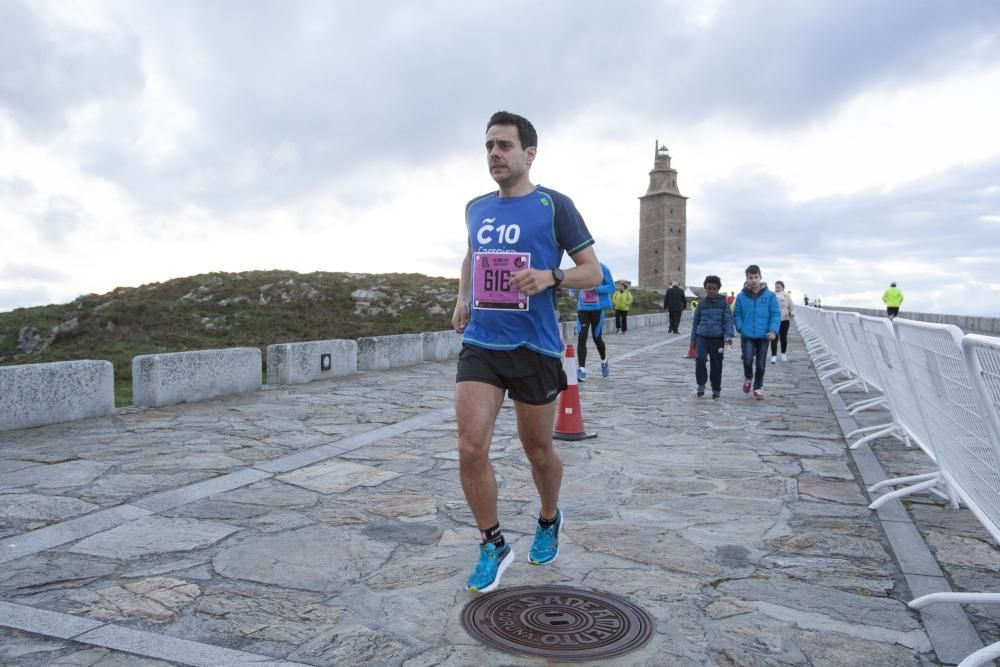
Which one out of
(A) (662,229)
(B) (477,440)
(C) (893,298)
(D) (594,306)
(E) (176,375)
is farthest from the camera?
(A) (662,229)

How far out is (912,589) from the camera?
336cm

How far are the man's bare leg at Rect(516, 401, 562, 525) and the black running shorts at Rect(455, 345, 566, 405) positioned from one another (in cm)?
5

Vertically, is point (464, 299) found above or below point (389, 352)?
above

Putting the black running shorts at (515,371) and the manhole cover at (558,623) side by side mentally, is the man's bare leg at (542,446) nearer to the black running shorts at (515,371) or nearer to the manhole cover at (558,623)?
the black running shorts at (515,371)

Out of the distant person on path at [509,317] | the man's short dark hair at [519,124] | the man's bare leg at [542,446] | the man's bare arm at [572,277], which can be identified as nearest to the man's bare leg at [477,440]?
the distant person on path at [509,317]

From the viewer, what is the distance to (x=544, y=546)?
3619mm

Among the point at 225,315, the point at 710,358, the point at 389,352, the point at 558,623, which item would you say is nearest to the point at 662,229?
the point at 225,315

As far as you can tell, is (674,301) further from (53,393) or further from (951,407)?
(951,407)

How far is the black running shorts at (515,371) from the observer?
3207 millimetres

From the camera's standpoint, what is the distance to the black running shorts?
3207mm

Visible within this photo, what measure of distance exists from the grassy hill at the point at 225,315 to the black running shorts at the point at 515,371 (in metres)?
32.6

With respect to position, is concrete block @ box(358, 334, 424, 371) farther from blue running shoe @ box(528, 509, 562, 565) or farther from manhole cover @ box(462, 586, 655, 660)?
manhole cover @ box(462, 586, 655, 660)

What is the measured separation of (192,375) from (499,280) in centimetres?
637

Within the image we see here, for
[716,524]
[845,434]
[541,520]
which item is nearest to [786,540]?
[716,524]
